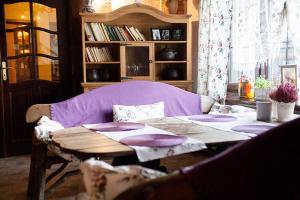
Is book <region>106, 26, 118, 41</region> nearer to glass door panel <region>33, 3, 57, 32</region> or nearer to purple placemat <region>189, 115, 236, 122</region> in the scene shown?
glass door panel <region>33, 3, 57, 32</region>

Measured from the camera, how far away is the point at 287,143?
882 mm

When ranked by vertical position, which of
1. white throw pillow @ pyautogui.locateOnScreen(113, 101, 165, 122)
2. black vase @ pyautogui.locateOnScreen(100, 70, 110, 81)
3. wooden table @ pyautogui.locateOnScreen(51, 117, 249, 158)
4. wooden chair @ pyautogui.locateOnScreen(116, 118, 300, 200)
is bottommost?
white throw pillow @ pyautogui.locateOnScreen(113, 101, 165, 122)

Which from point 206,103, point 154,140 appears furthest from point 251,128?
point 206,103

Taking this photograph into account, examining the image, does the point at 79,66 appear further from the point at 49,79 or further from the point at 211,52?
the point at 211,52

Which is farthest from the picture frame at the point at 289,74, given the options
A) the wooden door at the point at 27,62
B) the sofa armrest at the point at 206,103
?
the wooden door at the point at 27,62

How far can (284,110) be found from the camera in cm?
213

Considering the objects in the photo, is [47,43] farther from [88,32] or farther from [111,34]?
[111,34]

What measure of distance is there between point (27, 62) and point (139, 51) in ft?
4.42

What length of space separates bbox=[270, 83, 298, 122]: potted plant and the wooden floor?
4.48 ft

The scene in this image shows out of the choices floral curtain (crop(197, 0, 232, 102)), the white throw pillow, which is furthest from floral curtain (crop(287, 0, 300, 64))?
the white throw pillow

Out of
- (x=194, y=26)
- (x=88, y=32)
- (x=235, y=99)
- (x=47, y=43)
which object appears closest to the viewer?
(x=235, y=99)

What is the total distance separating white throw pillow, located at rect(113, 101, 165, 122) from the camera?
3.00m

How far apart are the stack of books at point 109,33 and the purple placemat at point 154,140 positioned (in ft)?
7.79

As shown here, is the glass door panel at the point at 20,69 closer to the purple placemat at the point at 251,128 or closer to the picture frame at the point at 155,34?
the picture frame at the point at 155,34
